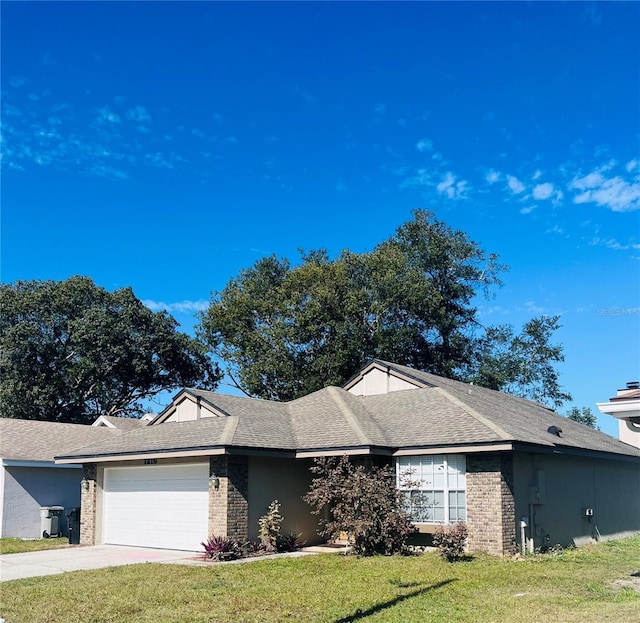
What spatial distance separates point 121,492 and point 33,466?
5121 mm

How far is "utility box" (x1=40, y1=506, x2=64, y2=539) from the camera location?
75.3 ft

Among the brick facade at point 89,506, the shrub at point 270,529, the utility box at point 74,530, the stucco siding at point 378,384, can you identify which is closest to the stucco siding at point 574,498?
the stucco siding at point 378,384

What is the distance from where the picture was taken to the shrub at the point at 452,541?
15.0 m

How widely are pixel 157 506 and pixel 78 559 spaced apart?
2.98 meters

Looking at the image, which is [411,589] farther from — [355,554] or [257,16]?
[257,16]

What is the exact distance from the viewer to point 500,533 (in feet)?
51.2

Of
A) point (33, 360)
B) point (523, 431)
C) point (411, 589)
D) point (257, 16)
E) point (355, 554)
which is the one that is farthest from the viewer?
point (33, 360)

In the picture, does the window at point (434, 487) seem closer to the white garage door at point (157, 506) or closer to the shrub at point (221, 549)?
the shrub at point (221, 549)

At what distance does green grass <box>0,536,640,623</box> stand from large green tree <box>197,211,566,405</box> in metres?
20.5

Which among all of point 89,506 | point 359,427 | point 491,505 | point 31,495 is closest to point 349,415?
point 359,427

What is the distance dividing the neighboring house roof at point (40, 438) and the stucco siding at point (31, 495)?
0.48 m

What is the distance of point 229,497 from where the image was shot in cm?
1692

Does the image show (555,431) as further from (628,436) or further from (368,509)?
(628,436)

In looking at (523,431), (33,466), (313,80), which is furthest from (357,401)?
(33,466)
